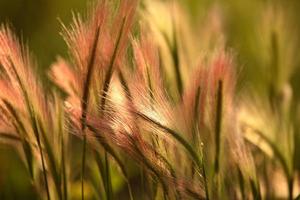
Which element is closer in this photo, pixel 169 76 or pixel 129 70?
pixel 129 70

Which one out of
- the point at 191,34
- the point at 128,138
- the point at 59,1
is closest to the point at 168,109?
the point at 128,138

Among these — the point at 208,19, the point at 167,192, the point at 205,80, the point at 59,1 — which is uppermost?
the point at 59,1

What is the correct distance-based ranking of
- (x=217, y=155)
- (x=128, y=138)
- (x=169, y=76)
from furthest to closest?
(x=169, y=76), (x=217, y=155), (x=128, y=138)

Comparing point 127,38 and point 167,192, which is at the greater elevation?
point 127,38


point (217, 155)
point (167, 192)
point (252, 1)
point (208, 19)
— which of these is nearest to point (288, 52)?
point (208, 19)

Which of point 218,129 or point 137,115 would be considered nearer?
point 137,115

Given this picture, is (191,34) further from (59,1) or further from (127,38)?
(59,1)

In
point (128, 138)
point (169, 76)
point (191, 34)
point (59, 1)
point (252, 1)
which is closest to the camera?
point (128, 138)

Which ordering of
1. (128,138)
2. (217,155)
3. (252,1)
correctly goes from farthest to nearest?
(252,1), (217,155), (128,138)

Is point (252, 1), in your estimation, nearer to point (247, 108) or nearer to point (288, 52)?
point (288, 52)
